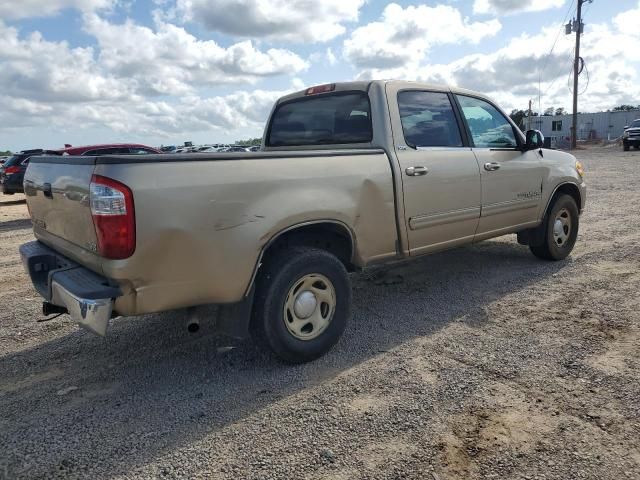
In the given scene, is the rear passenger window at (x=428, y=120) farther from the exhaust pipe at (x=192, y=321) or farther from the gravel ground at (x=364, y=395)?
the exhaust pipe at (x=192, y=321)

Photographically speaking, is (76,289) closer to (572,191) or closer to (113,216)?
(113,216)

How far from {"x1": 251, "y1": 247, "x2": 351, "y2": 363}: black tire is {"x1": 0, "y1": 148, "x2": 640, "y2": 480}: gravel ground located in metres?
0.15

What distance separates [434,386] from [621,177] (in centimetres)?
1507

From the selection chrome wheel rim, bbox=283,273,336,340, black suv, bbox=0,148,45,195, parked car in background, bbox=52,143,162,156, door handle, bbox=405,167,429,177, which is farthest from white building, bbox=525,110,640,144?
chrome wheel rim, bbox=283,273,336,340

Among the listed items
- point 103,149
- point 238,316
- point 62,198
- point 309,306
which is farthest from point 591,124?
point 62,198

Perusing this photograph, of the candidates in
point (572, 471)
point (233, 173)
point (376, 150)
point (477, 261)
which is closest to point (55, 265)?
point (233, 173)

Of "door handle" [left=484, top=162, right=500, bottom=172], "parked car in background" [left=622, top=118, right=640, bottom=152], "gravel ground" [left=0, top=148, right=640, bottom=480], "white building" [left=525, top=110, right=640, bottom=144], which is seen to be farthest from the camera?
"white building" [left=525, top=110, right=640, bottom=144]

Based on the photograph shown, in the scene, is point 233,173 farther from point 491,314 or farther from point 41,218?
point 491,314

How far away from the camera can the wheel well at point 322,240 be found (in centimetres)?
363

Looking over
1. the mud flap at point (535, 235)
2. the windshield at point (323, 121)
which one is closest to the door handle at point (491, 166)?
the mud flap at point (535, 235)

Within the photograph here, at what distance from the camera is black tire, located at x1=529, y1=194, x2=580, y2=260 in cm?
596

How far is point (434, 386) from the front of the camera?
3318 mm

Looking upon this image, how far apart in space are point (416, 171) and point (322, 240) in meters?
1.00

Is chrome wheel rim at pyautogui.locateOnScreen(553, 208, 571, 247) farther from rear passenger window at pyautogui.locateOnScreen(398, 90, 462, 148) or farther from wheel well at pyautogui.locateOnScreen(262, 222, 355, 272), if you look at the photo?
wheel well at pyautogui.locateOnScreen(262, 222, 355, 272)
